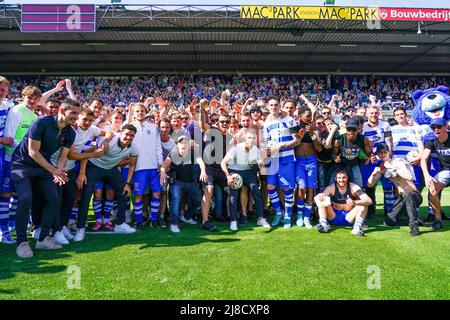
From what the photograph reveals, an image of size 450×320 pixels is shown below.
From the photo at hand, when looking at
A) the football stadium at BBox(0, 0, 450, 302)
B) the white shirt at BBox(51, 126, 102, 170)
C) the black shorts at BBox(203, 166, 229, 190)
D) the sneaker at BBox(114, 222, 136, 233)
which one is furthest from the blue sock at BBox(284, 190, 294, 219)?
the white shirt at BBox(51, 126, 102, 170)

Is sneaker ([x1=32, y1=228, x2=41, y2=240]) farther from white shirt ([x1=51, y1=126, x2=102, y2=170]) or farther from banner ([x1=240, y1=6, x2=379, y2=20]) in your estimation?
banner ([x1=240, y1=6, x2=379, y2=20])

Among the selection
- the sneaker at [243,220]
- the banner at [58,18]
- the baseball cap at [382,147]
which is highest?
the banner at [58,18]

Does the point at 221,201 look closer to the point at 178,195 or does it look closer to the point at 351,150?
the point at 178,195

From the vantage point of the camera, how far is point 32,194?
4445 mm

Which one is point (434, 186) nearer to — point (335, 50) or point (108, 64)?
point (335, 50)

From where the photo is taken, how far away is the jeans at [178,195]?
5.57 m

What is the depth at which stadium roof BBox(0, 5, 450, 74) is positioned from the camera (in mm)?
18766

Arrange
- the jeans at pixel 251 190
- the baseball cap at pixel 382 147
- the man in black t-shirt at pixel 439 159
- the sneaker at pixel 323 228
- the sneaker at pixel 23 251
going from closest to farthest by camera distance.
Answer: the sneaker at pixel 23 251
the sneaker at pixel 323 228
the man in black t-shirt at pixel 439 159
the jeans at pixel 251 190
the baseball cap at pixel 382 147

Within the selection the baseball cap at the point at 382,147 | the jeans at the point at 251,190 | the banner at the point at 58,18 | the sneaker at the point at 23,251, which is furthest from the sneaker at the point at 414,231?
the banner at the point at 58,18

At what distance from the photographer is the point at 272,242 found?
4.73m

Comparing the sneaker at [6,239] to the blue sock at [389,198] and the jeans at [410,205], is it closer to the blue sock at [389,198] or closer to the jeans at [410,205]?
the jeans at [410,205]

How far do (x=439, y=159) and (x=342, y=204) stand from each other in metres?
1.82

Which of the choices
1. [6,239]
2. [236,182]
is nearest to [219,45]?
[236,182]

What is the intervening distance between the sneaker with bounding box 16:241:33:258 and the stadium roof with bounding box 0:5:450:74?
52.7 feet
